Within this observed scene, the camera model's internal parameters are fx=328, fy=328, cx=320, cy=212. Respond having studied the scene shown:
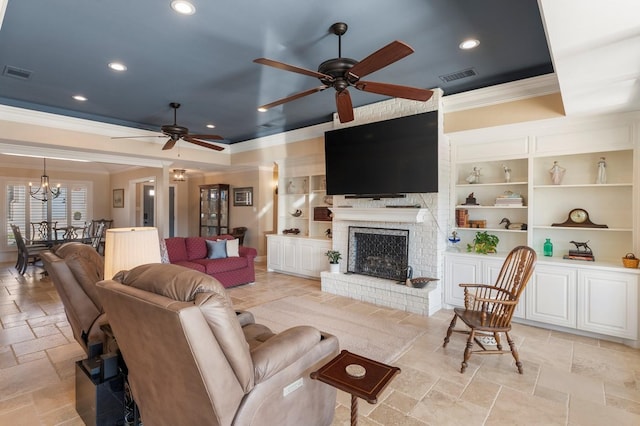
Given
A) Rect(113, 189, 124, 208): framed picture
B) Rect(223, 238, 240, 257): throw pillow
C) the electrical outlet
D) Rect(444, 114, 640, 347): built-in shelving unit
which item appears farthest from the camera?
Rect(113, 189, 124, 208): framed picture

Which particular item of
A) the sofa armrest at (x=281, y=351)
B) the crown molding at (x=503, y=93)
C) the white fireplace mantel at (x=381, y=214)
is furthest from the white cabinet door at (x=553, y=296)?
the sofa armrest at (x=281, y=351)

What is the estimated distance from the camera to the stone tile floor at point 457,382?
2.24 m

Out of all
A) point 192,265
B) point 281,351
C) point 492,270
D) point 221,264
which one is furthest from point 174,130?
point 492,270

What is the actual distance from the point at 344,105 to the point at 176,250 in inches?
154

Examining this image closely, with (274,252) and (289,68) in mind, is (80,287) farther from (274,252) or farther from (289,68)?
(274,252)

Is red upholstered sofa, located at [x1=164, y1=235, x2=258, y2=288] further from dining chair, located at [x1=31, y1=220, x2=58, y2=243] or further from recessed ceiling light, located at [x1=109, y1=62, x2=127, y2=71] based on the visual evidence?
dining chair, located at [x1=31, y1=220, x2=58, y2=243]

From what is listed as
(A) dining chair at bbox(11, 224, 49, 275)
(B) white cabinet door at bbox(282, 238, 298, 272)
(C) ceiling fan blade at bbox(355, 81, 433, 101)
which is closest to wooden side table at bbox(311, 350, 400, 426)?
(C) ceiling fan blade at bbox(355, 81, 433, 101)

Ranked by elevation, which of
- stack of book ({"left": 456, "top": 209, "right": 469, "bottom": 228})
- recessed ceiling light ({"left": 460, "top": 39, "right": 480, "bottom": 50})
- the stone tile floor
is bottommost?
the stone tile floor

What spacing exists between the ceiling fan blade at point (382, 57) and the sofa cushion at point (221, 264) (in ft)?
12.6

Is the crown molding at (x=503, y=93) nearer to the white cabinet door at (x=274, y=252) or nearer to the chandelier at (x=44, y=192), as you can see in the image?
the white cabinet door at (x=274, y=252)

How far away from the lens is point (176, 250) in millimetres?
5516

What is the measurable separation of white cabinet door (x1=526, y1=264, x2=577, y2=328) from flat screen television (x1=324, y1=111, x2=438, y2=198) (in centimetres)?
159

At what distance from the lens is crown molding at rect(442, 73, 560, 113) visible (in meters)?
3.67

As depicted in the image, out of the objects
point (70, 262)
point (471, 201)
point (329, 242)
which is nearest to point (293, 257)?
point (329, 242)
